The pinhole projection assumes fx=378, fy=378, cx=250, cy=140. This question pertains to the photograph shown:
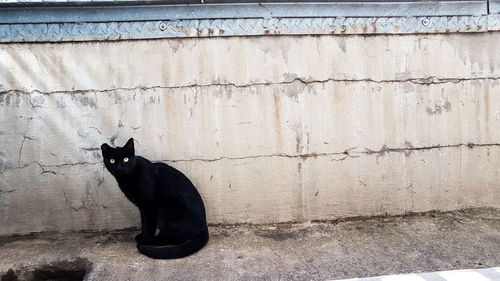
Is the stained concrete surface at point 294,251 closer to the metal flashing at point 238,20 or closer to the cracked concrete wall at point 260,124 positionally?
the cracked concrete wall at point 260,124

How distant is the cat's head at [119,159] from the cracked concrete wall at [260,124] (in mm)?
352

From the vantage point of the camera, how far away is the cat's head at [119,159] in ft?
8.59

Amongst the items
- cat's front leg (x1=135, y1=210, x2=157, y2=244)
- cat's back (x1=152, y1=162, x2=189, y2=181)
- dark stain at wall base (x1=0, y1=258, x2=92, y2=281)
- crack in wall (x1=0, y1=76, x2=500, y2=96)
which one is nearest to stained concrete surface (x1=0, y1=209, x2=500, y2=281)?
dark stain at wall base (x1=0, y1=258, x2=92, y2=281)

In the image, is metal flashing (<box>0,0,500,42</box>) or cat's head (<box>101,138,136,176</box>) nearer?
Result: cat's head (<box>101,138,136,176</box>)

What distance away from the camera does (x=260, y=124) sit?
3076 millimetres

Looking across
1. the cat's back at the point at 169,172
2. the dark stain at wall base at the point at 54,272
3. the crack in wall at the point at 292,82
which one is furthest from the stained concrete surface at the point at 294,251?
the crack in wall at the point at 292,82

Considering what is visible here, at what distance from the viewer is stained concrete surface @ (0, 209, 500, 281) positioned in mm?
2428

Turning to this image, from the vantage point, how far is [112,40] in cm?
293

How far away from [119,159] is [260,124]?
1121mm

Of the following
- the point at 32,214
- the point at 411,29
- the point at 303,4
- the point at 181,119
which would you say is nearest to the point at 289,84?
the point at 303,4

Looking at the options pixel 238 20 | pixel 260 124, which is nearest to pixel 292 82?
pixel 260 124

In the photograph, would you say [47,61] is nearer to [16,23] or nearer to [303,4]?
[16,23]

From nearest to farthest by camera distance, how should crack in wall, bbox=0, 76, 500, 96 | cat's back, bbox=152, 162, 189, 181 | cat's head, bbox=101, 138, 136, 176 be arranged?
cat's head, bbox=101, 138, 136, 176
cat's back, bbox=152, 162, 189, 181
crack in wall, bbox=0, 76, 500, 96

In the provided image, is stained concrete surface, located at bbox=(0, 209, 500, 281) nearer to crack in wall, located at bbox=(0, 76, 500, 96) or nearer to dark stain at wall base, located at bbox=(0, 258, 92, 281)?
dark stain at wall base, located at bbox=(0, 258, 92, 281)
